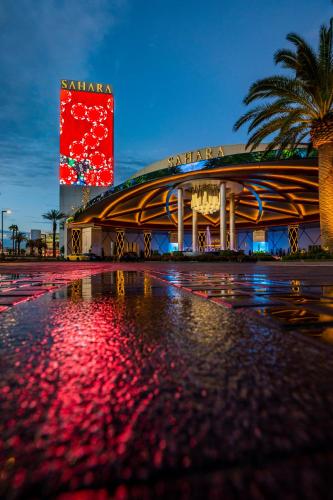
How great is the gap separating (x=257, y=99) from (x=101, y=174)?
135 feet

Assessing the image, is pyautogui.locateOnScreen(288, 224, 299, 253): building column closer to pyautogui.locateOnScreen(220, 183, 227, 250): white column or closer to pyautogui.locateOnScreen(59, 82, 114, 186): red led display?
pyautogui.locateOnScreen(220, 183, 227, 250): white column

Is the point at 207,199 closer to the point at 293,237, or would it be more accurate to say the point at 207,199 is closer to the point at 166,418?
the point at 293,237

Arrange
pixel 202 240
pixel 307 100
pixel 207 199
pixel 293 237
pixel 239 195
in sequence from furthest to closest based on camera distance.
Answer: pixel 202 240 < pixel 293 237 < pixel 239 195 < pixel 207 199 < pixel 307 100

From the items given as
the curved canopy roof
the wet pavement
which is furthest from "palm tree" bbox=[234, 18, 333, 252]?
the wet pavement

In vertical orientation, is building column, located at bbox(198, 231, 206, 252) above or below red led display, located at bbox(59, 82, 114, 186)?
below

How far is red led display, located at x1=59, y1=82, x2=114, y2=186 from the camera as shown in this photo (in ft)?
167

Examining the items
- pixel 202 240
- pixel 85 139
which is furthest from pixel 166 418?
pixel 85 139

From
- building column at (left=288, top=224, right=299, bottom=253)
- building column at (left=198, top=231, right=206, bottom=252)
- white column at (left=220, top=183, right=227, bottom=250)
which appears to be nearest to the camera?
white column at (left=220, top=183, right=227, bottom=250)

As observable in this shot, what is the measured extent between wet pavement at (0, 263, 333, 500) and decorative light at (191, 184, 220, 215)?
2954cm

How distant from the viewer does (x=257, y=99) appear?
14.0m

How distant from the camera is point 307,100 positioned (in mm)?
13094

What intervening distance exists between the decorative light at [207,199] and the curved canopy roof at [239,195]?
1684 millimetres

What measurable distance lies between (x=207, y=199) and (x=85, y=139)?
95.7 feet

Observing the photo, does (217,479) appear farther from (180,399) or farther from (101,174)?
(101,174)
